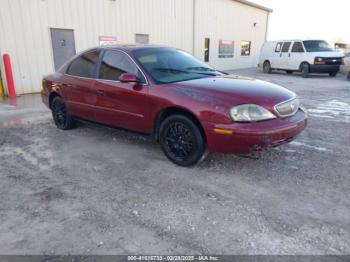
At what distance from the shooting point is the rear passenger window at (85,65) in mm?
4816

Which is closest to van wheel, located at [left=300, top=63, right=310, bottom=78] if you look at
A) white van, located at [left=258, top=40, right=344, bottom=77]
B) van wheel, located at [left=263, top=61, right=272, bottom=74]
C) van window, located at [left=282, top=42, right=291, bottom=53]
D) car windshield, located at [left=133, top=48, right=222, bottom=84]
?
white van, located at [left=258, top=40, right=344, bottom=77]

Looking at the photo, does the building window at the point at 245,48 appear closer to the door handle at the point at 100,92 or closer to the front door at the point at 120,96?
the front door at the point at 120,96

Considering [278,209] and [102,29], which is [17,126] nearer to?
[278,209]

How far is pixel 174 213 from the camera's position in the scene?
2.89m

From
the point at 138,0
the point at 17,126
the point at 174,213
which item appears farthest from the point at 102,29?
the point at 174,213

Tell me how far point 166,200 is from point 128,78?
1.73 m

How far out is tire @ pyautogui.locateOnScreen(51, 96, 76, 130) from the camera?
549 cm

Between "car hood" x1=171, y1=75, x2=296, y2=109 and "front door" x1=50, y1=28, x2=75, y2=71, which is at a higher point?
"front door" x1=50, y1=28, x2=75, y2=71

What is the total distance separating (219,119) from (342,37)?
6833 cm

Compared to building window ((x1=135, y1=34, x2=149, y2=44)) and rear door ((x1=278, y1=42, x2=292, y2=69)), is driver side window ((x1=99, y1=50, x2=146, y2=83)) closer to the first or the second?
building window ((x1=135, y1=34, x2=149, y2=44))

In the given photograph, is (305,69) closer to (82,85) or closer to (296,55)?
(296,55)

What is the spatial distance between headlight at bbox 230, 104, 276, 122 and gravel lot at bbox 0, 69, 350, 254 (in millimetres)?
751

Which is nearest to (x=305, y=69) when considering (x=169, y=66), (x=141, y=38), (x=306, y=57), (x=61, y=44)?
(x=306, y=57)

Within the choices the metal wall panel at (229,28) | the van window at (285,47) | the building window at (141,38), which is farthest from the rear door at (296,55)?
the building window at (141,38)
